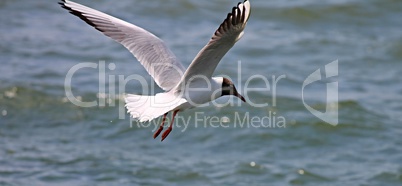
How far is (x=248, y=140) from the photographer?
8727 millimetres

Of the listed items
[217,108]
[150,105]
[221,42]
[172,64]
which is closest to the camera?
[221,42]

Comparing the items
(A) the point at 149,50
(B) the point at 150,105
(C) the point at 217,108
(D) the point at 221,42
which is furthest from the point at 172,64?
(C) the point at 217,108

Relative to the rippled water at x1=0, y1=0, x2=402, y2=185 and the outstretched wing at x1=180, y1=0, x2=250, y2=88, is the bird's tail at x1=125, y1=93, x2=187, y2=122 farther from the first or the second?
the rippled water at x1=0, y1=0, x2=402, y2=185

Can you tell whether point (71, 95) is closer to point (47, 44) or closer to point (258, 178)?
point (47, 44)

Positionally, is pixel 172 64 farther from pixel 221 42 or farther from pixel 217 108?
pixel 217 108

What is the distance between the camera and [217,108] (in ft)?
30.6

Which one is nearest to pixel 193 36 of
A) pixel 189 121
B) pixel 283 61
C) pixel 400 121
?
pixel 283 61

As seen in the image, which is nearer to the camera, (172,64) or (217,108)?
(172,64)

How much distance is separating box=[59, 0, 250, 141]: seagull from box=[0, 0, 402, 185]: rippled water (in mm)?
1967

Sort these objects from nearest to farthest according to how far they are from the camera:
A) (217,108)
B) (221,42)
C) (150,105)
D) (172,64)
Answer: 1. (221,42)
2. (150,105)
3. (172,64)
4. (217,108)

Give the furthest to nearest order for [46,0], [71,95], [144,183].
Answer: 1. [46,0]
2. [71,95]
3. [144,183]

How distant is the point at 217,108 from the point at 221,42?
4.16 m

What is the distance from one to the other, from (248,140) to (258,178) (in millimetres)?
847

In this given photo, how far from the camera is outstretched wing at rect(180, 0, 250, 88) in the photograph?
16.3 ft
